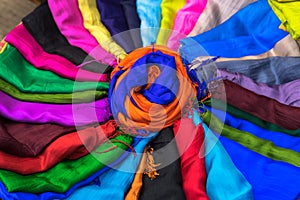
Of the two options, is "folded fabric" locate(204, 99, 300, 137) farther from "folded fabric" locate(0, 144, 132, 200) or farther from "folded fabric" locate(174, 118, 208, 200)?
"folded fabric" locate(0, 144, 132, 200)

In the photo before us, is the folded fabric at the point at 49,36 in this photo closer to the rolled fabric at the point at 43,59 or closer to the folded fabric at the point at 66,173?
the rolled fabric at the point at 43,59

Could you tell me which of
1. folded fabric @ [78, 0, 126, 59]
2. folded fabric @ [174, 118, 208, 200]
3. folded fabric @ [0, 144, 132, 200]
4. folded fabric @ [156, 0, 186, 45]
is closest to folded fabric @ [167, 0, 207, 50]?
folded fabric @ [156, 0, 186, 45]

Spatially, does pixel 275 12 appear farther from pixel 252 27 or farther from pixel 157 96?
pixel 157 96

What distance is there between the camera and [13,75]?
814 mm

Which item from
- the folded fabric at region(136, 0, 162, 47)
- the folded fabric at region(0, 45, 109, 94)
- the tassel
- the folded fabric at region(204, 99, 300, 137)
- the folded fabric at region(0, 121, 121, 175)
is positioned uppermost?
Result: the folded fabric at region(136, 0, 162, 47)

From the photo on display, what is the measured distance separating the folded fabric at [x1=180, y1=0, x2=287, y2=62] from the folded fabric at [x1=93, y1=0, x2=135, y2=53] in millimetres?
133

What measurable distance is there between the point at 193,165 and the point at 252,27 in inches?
15.7

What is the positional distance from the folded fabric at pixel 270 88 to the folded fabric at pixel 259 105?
0.8 inches

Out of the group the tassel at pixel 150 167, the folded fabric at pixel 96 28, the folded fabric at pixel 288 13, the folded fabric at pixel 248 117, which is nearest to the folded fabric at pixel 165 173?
the tassel at pixel 150 167

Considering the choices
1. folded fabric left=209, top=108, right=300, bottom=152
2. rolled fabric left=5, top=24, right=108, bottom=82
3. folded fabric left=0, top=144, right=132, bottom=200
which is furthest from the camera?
rolled fabric left=5, top=24, right=108, bottom=82

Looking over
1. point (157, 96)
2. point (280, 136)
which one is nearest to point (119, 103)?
point (157, 96)

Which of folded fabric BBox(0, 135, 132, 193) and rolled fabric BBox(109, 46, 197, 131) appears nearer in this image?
folded fabric BBox(0, 135, 132, 193)

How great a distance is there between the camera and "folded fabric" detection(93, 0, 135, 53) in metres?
Answer: 0.89

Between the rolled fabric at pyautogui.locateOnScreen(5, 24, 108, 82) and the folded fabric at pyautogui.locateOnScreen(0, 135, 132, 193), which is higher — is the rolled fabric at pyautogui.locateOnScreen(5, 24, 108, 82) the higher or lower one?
the higher one
